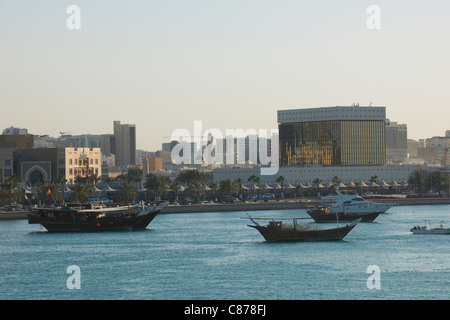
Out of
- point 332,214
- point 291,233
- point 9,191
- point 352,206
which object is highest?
point 9,191

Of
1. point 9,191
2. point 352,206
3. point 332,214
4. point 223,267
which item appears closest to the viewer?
point 223,267

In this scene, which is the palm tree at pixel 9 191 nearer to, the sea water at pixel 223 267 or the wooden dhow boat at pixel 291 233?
the sea water at pixel 223 267

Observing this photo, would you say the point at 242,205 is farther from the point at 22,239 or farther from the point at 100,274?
the point at 100,274

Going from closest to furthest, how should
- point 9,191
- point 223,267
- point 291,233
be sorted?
point 223,267 → point 291,233 → point 9,191

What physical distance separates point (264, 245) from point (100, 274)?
29.3 m

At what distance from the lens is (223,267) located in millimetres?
68500

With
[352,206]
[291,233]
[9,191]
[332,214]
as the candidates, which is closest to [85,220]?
[291,233]

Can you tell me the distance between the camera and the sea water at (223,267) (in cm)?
5450

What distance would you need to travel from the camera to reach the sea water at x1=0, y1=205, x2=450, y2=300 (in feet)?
179

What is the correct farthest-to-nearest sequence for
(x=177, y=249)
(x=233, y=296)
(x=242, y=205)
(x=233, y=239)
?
(x=242, y=205) → (x=233, y=239) → (x=177, y=249) → (x=233, y=296)

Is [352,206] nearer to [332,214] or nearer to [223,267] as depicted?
[332,214]

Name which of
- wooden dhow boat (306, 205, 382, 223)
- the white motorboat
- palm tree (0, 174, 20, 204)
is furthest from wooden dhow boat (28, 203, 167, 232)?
palm tree (0, 174, 20, 204)

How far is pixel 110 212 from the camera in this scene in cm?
12875
